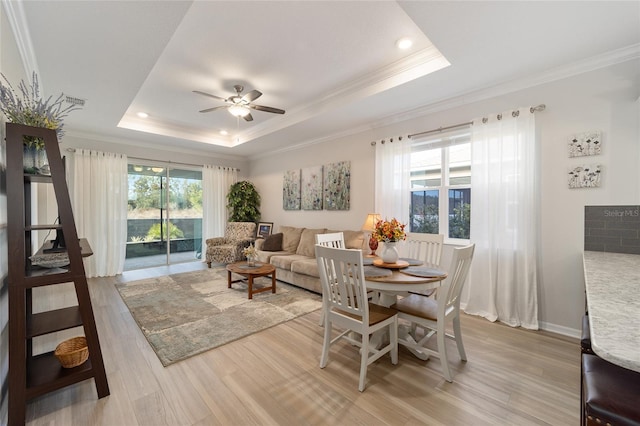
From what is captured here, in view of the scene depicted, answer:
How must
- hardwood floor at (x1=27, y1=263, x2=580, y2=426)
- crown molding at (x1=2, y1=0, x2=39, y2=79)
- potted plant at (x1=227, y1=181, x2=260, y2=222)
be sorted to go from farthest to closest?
1. potted plant at (x1=227, y1=181, x2=260, y2=222)
2. crown molding at (x1=2, y1=0, x2=39, y2=79)
3. hardwood floor at (x1=27, y1=263, x2=580, y2=426)

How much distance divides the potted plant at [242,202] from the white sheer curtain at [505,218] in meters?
4.82

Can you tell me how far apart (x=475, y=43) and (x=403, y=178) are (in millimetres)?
1825

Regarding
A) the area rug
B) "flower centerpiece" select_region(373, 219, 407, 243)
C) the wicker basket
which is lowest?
the area rug

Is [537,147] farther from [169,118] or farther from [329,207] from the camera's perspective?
[169,118]

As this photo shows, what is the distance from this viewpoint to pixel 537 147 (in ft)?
9.16

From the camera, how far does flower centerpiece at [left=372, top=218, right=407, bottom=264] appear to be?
8.17 ft

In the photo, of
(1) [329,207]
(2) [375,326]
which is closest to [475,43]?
(2) [375,326]

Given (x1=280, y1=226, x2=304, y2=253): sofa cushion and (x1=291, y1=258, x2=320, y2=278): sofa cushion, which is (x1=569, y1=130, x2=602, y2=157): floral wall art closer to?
(x1=291, y1=258, x2=320, y2=278): sofa cushion

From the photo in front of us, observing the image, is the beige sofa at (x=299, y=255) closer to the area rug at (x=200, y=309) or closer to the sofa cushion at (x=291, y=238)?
the sofa cushion at (x=291, y=238)

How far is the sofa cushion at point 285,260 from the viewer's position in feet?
14.3

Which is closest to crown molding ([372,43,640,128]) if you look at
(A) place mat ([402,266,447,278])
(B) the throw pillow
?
(A) place mat ([402,266,447,278])

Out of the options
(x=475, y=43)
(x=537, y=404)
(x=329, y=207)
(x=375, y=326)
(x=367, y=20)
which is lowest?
(x=537, y=404)

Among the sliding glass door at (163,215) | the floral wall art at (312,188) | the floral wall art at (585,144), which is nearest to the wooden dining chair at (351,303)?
the floral wall art at (585,144)

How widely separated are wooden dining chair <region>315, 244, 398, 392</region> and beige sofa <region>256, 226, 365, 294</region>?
1.72 meters
